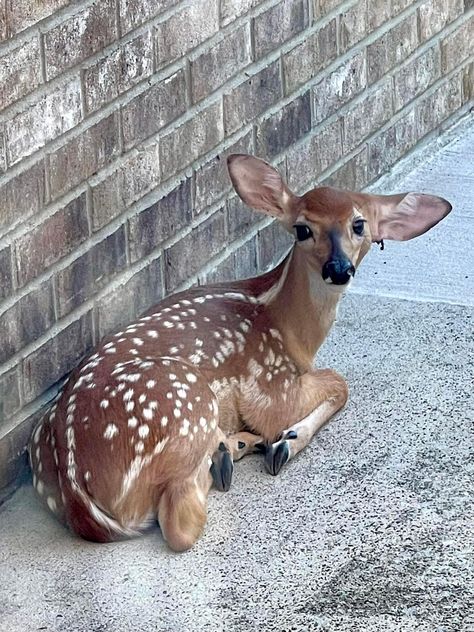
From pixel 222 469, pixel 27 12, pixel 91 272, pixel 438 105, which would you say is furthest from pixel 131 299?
pixel 438 105

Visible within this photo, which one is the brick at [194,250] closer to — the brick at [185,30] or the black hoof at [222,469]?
the brick at [185,30]

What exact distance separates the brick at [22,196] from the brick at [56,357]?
49 cm

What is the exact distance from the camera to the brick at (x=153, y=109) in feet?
18.1

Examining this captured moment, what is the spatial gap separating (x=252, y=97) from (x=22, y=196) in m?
1.69

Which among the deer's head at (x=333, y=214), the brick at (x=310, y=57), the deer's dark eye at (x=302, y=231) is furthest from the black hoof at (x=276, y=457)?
the brick at (x=310, y=57)

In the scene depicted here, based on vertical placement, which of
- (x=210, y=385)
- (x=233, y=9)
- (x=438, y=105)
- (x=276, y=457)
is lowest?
(x=438, y=105)

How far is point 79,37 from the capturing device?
5121 mm

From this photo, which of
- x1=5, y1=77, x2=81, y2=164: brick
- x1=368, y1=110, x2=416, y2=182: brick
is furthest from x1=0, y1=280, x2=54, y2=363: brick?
x1=368, y1=110, x2=416, y2=182: brick

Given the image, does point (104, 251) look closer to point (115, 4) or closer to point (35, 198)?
point (35, 198)

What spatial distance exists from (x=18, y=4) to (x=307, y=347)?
167cm

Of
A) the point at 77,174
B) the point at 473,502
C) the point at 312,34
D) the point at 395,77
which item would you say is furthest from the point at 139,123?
the point at 395,77

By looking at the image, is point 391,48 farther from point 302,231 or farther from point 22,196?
point 22,196

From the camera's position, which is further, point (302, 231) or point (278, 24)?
point (278, 24)

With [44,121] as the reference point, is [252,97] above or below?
below
